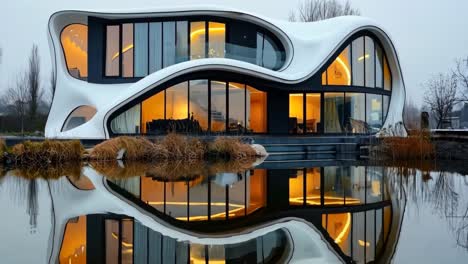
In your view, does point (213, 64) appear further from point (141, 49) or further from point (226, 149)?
point (226, 149)

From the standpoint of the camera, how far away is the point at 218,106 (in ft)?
72.9

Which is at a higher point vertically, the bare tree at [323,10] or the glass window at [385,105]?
the bare tree at [323,10]

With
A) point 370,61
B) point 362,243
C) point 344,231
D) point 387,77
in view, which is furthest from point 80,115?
point 362,243

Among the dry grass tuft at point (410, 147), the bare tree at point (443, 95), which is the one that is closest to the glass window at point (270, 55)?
the dry grass tuft at point (410, 147)

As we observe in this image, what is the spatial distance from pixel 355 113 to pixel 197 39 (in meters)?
9.18

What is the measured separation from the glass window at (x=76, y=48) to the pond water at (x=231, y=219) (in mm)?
13112

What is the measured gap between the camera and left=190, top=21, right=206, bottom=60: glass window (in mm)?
22302

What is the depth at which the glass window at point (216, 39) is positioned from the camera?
22219mm

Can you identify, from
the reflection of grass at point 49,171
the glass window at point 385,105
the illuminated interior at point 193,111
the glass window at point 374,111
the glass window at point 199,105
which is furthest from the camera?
the glass window at point 385,105

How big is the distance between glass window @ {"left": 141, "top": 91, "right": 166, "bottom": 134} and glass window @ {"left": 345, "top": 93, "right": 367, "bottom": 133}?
971 cm

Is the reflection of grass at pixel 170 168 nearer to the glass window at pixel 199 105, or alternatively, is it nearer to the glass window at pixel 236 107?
the glass window at pixel 199 105

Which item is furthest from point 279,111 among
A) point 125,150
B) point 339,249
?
point 339,249

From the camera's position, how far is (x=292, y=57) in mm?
23734

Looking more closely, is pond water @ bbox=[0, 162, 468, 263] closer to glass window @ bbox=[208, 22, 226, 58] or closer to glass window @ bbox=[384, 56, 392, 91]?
glass window @ bbox=[208, 22, 226, 58]
